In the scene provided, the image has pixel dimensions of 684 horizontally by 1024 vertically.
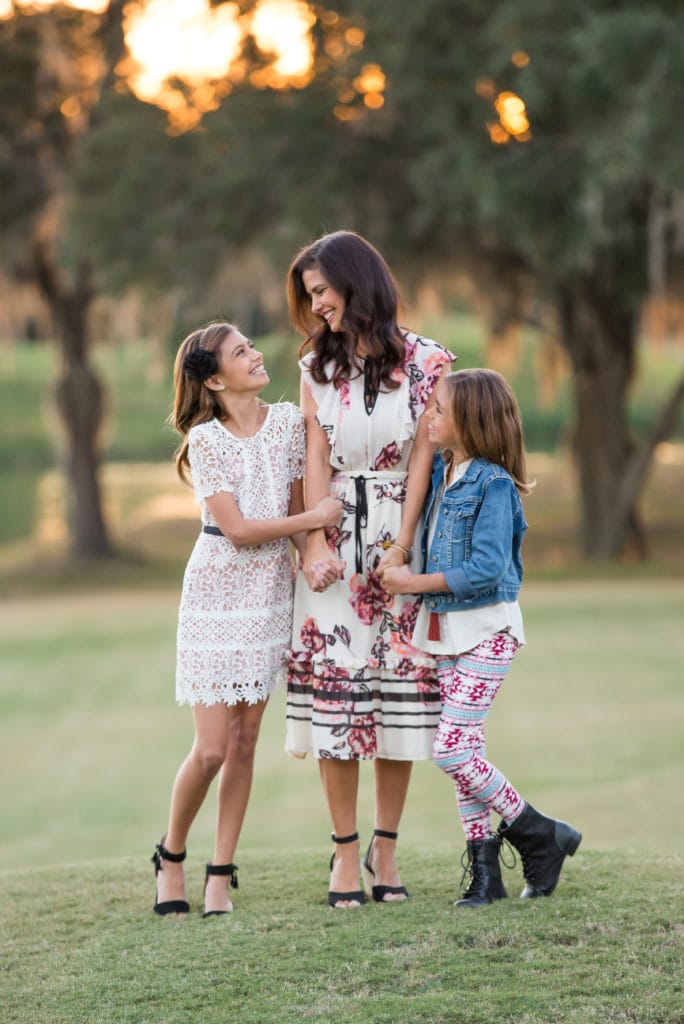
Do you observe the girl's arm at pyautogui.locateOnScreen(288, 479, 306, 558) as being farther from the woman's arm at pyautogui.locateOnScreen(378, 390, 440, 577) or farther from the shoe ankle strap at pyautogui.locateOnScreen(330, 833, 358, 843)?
Answer: the shoe ankle strap at pyautogui.locateOnScreen(330, 833, 358, 843)

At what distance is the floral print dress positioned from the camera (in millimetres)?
3559

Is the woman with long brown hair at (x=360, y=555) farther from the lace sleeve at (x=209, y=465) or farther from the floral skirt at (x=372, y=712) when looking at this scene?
the lace sleeve at (x=209, y=465)

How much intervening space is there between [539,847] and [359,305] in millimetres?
1429

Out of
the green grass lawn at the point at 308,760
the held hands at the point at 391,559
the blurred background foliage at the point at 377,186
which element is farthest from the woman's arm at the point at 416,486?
the blurred background foliage at the point at 377,186

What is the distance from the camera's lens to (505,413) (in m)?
3.49

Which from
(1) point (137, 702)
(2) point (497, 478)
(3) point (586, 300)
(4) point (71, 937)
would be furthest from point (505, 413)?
(3) point (586, 300)

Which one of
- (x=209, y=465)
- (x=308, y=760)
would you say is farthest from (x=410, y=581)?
(x=308, y=760)

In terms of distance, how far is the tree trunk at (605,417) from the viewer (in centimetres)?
1545

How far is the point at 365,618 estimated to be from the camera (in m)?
3.59

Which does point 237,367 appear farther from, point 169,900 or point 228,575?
point 169,900

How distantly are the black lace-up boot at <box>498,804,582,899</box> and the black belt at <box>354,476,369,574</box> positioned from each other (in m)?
0.75

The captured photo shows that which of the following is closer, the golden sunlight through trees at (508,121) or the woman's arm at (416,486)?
the woman's arm at (416,486)

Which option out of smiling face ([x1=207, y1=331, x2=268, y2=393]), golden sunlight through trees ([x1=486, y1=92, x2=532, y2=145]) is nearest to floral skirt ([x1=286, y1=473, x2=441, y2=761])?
smiling face ([x1=207, y1=331, x2=268, y2=393])

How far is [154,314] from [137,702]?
7.39 metres
